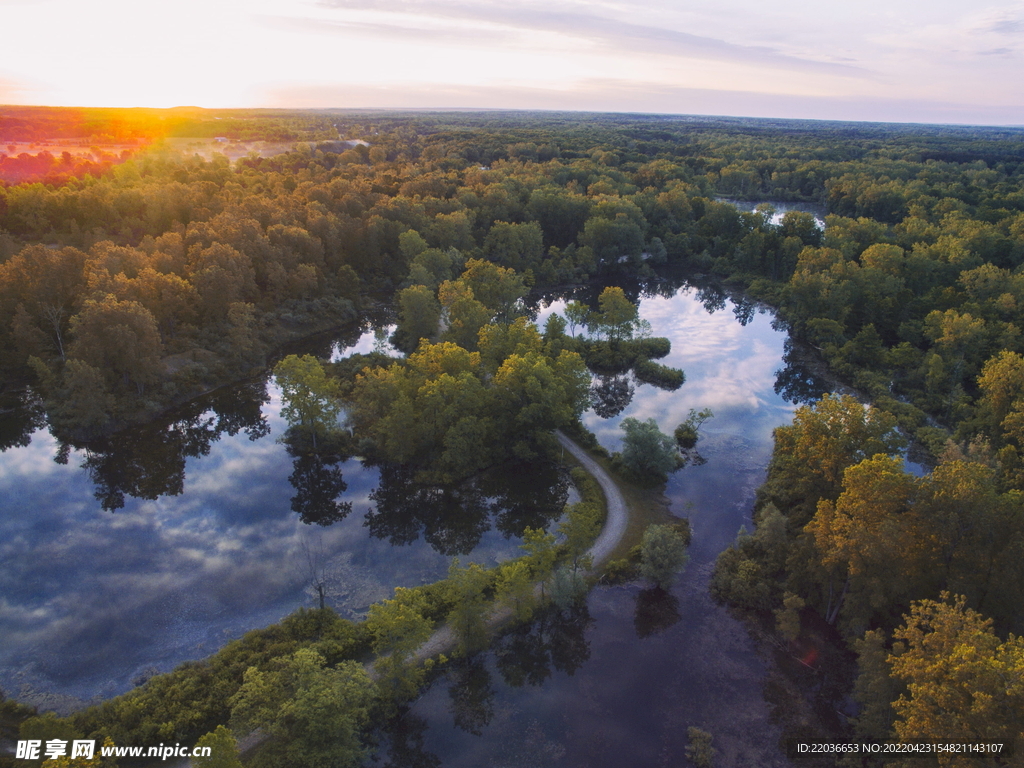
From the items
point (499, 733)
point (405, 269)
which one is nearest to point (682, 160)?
point (405, 269)

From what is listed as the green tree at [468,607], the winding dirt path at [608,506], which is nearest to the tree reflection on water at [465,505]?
the winding dirt path at [608,506]

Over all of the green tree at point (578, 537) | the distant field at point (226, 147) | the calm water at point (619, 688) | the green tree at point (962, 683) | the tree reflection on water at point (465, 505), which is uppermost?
the distant field at point (226, 147)

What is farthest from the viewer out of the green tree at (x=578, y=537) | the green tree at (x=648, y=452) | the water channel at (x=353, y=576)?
the green tree at (x=648, y=452)

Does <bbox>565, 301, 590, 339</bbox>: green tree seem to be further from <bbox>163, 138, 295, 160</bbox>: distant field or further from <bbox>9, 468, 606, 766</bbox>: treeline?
<bbox>163, 138, 295, 160</bbox>: distant field

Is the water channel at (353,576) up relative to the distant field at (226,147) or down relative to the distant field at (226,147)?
down

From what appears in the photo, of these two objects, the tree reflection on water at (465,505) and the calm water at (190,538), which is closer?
the calm water at (190,538)

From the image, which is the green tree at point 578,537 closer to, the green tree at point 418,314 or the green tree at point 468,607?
the green tree at point 468,607

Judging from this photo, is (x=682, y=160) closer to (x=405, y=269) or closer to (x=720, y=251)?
(x=720, y=251)
